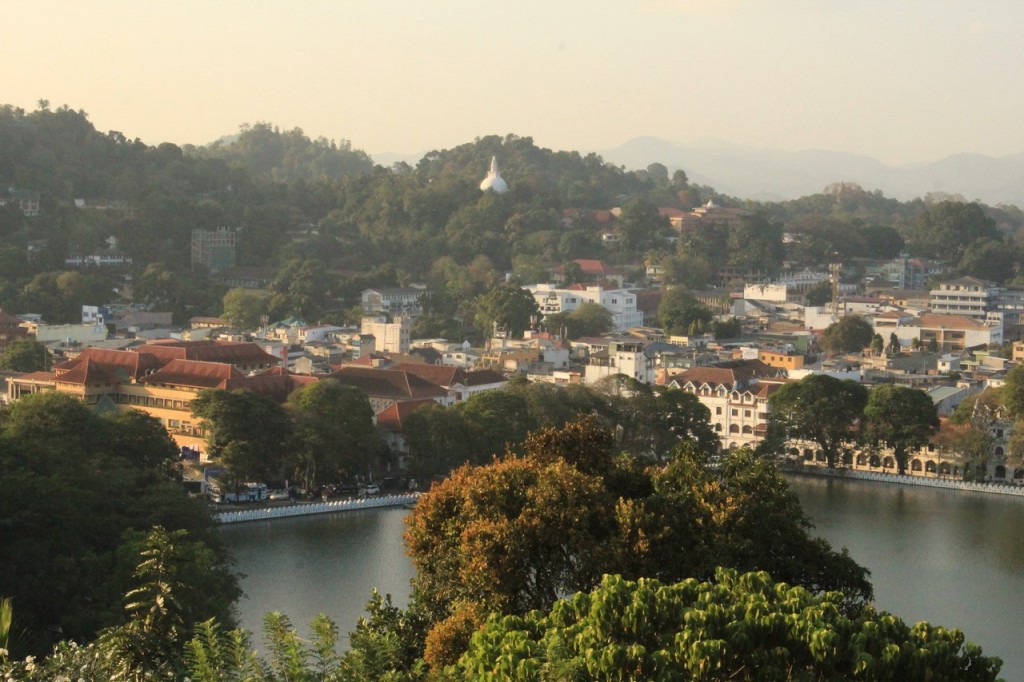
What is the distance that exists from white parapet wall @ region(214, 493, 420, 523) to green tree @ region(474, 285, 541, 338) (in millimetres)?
14439

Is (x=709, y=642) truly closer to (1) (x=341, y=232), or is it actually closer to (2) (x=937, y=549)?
(2) (x=937, y=549)

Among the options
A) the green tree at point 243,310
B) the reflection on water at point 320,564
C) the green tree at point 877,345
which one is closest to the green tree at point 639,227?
the green tree at point 243,310

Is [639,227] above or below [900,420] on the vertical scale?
above

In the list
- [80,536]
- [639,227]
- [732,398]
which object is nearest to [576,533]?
[80,536]

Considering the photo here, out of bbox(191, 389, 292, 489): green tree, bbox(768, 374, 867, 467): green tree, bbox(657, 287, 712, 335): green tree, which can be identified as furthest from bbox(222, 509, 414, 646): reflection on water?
bbox(657, 287, 712, 335): green tree

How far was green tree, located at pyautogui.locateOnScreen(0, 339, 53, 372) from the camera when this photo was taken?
26625 mm

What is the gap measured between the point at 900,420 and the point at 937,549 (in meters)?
5.65

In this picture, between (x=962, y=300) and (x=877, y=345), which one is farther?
(x=962, y=300)

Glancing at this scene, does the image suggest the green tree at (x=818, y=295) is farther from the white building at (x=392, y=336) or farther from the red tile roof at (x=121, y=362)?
the red tile roof at (x=121, y=362)

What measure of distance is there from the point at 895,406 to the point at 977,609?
8.19 meters

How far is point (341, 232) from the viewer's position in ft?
154

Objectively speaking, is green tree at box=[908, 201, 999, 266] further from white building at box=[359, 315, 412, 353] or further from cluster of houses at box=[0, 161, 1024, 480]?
white building at box=[359, 315, 412, 353]

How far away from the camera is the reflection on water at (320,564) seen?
47.1ft

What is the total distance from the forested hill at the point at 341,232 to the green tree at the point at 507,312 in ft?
4.32
